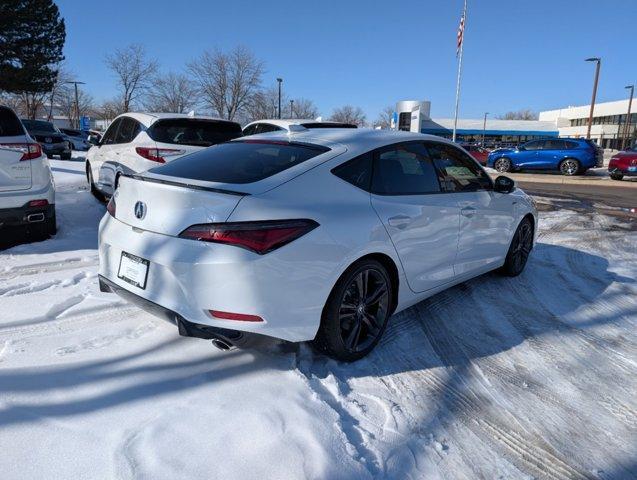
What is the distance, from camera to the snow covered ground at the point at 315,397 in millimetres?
2193

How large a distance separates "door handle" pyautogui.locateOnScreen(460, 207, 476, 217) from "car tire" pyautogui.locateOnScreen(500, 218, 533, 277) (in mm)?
1114

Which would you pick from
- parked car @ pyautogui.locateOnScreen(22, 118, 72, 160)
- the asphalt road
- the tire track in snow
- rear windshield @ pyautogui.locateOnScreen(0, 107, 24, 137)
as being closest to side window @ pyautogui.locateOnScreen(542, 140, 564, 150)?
the asphalt road

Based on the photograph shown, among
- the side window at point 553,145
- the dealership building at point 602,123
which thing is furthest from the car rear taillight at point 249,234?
the dealership building at point 602,123

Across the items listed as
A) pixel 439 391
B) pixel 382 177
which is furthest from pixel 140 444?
pixel 382 177

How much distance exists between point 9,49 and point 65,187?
29556mm

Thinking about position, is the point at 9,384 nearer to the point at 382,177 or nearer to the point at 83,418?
the point at 83,418

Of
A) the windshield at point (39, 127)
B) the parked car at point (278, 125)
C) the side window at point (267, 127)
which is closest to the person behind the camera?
the parked car at point (278, 125)

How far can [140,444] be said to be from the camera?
2.21 meters

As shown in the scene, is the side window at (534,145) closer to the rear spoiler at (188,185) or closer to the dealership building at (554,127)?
the rear spoiler at (188,185)

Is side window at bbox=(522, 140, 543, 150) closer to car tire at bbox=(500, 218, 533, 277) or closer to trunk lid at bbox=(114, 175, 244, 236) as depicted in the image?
car tire at bbox=(500, 218, 533, 277)

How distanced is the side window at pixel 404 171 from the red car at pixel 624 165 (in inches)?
664

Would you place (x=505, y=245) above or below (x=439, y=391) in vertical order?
above

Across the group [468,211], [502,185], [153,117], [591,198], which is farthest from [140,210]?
[591,198]

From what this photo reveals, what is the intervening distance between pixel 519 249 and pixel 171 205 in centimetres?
395
